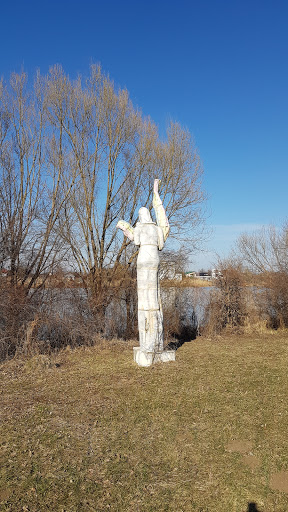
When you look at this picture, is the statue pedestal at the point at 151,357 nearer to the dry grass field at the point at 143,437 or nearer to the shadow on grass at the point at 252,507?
the dry grass field at the point at 143,437

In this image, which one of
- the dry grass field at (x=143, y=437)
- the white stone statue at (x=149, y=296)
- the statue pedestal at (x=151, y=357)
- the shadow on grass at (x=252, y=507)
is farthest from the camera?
the white stone statue at (x=149, y=296)

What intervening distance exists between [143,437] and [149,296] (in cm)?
334

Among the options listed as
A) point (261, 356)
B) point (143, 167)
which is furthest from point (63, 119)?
point (261, 356)

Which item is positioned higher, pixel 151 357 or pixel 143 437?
pixel 151 357

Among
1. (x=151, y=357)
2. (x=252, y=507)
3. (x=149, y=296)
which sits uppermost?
(x=149, y=296)

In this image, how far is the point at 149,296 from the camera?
7.19 m

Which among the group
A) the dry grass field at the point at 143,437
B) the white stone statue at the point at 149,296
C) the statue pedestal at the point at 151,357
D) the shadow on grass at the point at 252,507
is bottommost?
the shadow on grass at the point at 252,507

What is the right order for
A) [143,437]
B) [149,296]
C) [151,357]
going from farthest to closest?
[149,296], [151,357], [143,437]

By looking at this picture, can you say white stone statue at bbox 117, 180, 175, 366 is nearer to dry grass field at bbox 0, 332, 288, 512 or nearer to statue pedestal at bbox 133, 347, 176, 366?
statue pedestal at bbox 133, 347, 176, 366

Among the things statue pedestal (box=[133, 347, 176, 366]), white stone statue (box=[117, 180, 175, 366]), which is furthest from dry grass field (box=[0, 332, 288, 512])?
white stone statue (box=[117, 180, 175, 366])

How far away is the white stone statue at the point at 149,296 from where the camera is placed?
7.07 m

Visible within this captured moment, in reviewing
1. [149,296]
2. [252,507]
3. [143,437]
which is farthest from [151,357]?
[252,507]

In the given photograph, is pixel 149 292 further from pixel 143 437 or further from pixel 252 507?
pixel 252 507

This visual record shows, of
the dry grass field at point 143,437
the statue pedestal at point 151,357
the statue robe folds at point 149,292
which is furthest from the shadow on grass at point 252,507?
the statue robe folds at point 149,292
